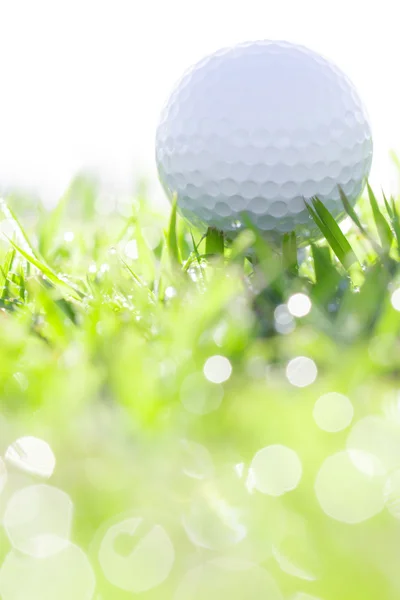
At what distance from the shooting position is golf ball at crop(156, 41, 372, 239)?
2078 millimetres

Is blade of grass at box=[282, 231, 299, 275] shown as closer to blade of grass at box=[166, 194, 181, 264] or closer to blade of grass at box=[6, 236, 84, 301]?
blade of grass at box=[166, 194, 181, 264]

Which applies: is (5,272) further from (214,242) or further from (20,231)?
(214,242)

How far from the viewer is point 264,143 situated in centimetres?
207

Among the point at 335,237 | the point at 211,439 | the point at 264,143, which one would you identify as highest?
the point at 211,439

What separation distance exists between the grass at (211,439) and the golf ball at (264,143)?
0.72 metres

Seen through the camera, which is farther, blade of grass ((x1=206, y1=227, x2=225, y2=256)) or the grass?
blade of grass ((x1=206, y1=227, x2=225, y2=256))

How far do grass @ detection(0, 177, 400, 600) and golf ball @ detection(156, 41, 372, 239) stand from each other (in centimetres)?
72

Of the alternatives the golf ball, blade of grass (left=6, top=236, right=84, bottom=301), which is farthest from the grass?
the golf ball

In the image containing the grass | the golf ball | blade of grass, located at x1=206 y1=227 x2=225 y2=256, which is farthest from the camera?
the golf ball

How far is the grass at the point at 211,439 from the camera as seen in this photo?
702 mm

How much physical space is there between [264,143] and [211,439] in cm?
139

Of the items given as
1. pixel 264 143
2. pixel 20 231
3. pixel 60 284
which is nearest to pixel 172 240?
pixel 60 284

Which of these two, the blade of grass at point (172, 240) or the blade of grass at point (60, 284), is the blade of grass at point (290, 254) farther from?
the blade of grass at point (60, 284)

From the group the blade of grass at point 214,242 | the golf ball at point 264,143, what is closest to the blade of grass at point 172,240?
the blade of grass at point 214,242
